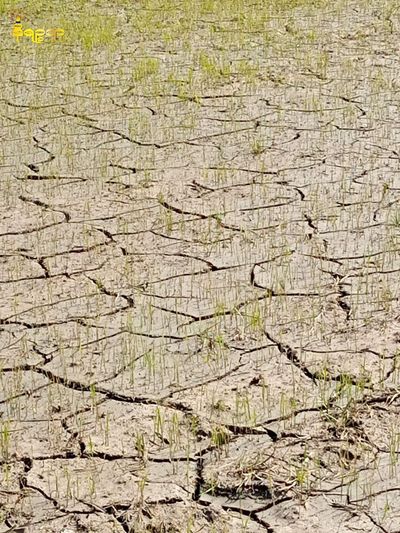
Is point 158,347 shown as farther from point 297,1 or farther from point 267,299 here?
point 297,1

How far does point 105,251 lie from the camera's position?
509 centimetres

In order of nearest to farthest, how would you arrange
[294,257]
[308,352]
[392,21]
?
1. [308,352]
2. [294,257]
3. [392,21]

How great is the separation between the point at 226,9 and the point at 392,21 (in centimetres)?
155

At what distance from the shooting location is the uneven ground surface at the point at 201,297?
3.28m

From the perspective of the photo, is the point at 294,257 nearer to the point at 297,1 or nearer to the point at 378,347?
the point at 378,347

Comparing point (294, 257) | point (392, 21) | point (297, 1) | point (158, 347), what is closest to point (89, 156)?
point (294, 257)

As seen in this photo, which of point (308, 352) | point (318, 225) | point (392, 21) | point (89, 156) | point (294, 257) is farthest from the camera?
point (392, 21)

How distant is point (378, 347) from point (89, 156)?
2777 mm

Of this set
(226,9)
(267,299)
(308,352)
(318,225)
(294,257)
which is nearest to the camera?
(308,352)

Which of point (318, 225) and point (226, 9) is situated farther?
point (226, 9)

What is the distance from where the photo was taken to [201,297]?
456 centimetres

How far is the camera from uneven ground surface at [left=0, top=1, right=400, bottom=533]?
3279 millimetres

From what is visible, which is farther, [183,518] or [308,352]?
[308,352]

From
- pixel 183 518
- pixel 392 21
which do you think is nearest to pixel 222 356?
pixel 183 518
